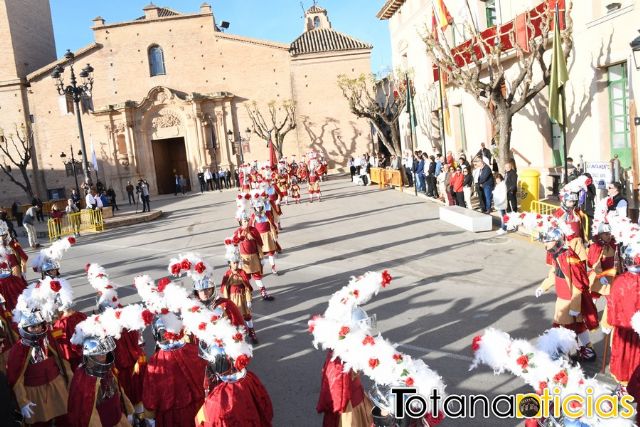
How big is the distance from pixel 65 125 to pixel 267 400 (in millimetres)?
41968

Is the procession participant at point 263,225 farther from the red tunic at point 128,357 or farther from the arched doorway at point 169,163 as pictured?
the arched doorway at point 169,163

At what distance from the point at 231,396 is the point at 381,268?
7.95 m

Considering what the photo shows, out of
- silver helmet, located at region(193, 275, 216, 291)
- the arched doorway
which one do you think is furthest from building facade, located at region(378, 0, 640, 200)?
the arched doorway

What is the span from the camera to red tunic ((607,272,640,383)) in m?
5.07

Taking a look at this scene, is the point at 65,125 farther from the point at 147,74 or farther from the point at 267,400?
the point at 267,400

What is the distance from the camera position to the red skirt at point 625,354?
5066mm

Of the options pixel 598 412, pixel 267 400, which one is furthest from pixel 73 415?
pixel 598 412

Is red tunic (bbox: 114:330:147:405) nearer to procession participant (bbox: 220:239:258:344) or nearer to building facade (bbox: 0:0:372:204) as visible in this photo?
procession participant (bbox: 220:239:258:344)

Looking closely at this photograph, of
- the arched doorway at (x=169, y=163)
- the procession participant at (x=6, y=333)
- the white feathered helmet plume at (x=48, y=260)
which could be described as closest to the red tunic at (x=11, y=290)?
the white feathered helmet plume at (x=48, y=260)

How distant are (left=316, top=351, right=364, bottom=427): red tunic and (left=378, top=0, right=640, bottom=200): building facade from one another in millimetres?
10130

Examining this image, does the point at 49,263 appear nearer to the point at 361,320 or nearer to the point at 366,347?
the point at 361,320

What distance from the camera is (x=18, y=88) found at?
40281 millimetres

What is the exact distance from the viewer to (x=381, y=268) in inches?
458

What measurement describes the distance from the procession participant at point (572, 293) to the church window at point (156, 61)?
3905 centimetres
